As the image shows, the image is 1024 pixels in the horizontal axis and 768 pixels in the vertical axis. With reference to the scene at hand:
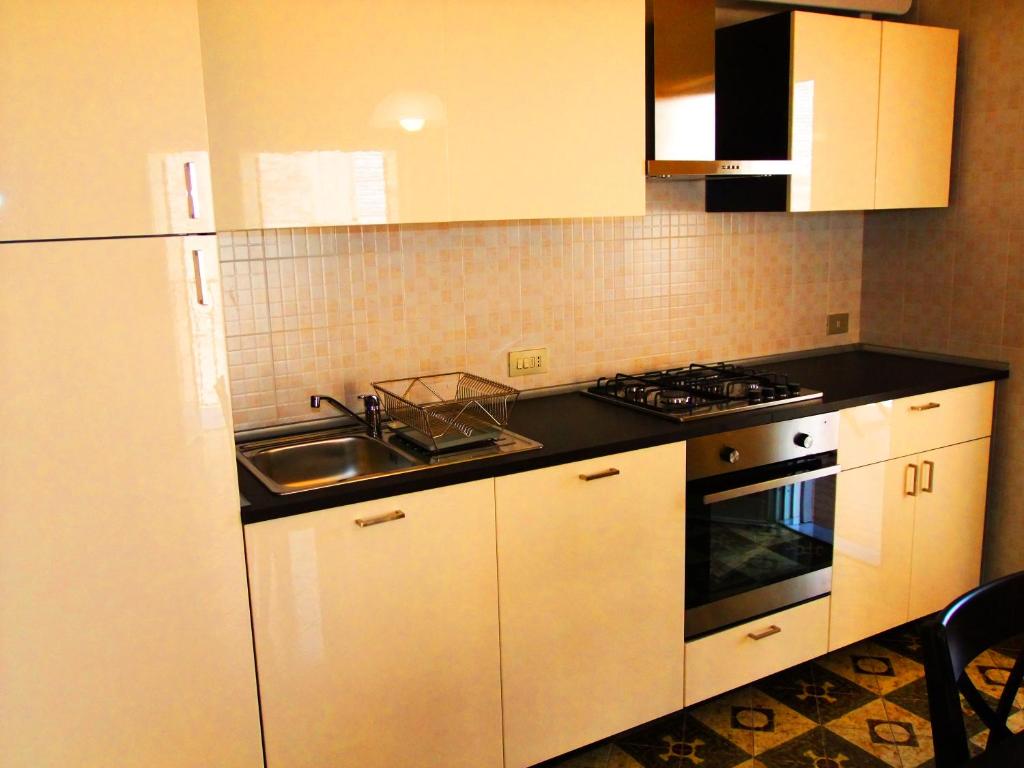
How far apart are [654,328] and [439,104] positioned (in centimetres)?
123

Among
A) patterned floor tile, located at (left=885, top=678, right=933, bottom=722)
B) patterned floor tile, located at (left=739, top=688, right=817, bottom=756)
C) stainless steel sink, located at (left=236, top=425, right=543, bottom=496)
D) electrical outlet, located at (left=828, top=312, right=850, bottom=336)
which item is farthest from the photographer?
electrical outlet, located at (left=828, top=312, right=850, bottom=336)

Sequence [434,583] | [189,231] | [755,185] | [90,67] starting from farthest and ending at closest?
[755,185] < [434,583] < [189,231] < [90,67]

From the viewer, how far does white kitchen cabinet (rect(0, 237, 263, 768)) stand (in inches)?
64.9

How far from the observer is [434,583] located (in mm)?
2111

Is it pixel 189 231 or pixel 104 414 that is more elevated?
pixel 189 231

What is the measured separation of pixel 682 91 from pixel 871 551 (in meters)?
1.54

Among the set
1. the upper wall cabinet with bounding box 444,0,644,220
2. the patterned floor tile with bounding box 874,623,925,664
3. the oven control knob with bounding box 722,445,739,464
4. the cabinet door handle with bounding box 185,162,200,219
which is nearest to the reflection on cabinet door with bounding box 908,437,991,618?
the patterned floor tile with bounding box 874,623,925,664

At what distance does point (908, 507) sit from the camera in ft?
9.67

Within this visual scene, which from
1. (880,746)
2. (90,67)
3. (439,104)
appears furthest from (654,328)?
(90,67)

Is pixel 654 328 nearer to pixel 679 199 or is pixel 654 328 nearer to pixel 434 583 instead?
pixel 679 199

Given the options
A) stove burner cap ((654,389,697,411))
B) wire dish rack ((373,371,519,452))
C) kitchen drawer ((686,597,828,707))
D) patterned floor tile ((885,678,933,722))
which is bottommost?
patterned floor tile ((885,678,933,722))

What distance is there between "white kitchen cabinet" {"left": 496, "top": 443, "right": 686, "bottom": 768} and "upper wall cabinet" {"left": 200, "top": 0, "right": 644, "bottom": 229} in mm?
720

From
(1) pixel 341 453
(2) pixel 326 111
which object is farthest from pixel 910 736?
(2) pixel 326 111

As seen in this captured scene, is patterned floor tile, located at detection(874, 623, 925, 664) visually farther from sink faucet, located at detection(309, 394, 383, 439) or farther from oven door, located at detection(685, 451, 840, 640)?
sink faucet, located at detection(309, 394, 383, 439)
